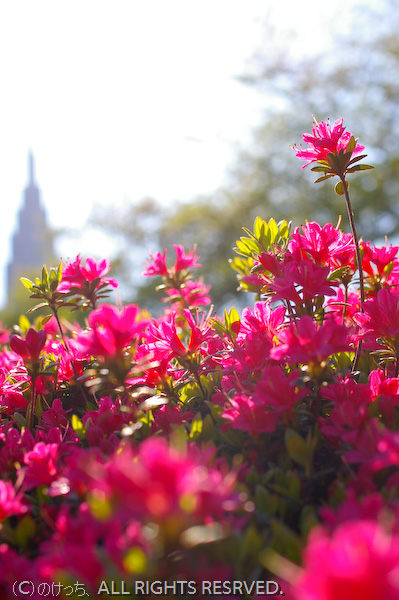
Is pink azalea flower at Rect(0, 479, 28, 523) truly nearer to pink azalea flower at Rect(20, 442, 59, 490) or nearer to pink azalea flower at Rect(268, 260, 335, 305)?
pink azalea flower at Rect(20, 442, 59, 490)

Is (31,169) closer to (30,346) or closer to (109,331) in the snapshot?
(30,346)

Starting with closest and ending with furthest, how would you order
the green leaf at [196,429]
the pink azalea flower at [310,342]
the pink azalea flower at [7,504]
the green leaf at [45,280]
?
the pink azalea flower at [7,504] < the pink azalea flower at [310,342] < the green leaf at [196,429] < the green leaf at [45,280]

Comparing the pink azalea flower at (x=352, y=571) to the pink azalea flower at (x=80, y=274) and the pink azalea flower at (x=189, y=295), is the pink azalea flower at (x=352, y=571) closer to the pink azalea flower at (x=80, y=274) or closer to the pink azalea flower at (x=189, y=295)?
the pink azalea flower at (x=80, y=274)

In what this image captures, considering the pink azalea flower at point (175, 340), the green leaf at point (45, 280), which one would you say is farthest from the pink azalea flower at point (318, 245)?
the green leaf at point (45, 280)

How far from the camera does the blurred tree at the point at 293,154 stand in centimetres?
1712

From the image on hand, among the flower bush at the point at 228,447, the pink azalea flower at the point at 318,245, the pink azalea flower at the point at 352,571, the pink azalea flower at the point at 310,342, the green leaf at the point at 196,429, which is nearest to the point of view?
the pink azalea flower at the point at 352,571

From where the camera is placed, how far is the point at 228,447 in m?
1.04

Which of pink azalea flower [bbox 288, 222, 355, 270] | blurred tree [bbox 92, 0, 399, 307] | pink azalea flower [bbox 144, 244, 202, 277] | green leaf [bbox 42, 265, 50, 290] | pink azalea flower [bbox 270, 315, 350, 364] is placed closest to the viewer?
pink azalea flower [bbox 270, 315, 350, 364]

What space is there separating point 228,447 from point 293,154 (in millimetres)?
17758

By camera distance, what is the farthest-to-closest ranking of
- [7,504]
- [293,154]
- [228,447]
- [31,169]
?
[31,169] → [293,154] → [228,447] → [7,504]

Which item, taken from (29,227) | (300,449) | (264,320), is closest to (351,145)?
(264,320)

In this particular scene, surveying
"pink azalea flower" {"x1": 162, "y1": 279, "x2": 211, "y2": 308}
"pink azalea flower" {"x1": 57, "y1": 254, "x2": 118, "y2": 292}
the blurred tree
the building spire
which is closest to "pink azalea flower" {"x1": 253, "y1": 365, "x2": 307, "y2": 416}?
"pink azalea flower" {"x1": 57, "y1": 254, "x2": 118, "y2": 292}

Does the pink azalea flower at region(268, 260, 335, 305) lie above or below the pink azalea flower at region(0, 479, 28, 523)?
above

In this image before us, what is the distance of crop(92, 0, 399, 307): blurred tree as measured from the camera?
17.1 metres
